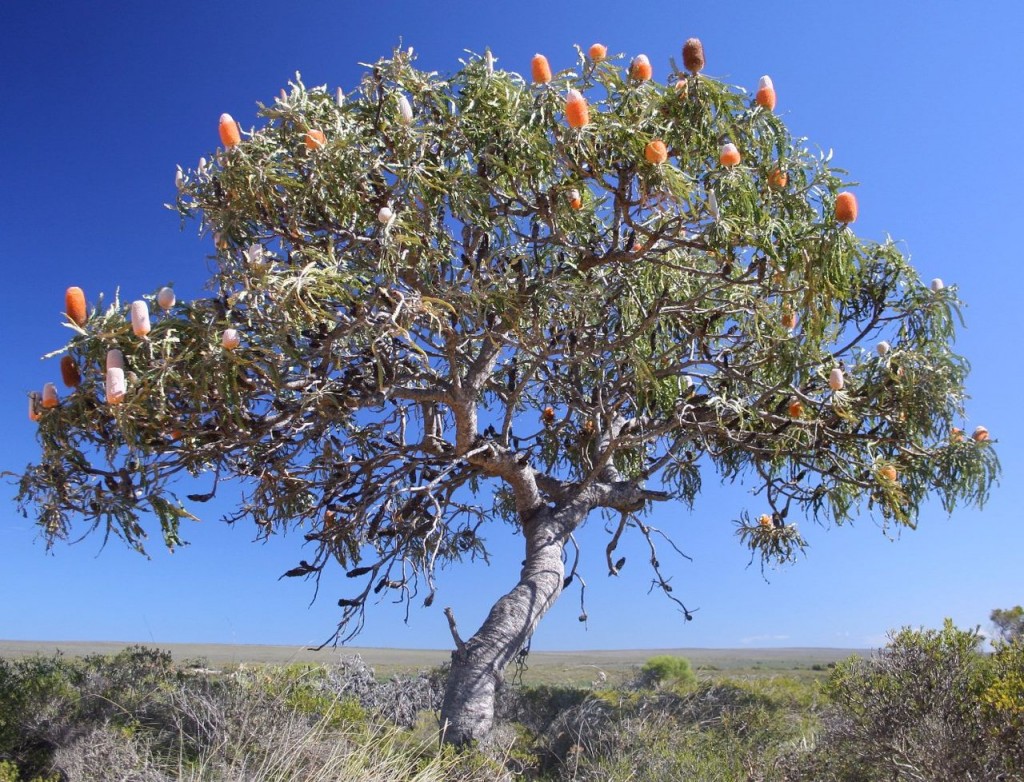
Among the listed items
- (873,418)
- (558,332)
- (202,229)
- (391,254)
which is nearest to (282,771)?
(391,254)

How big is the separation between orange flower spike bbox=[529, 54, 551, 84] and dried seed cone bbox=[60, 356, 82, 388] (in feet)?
10.4

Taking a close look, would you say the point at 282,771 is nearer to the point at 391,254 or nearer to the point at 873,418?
the point at 391,254

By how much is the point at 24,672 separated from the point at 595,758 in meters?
6.17

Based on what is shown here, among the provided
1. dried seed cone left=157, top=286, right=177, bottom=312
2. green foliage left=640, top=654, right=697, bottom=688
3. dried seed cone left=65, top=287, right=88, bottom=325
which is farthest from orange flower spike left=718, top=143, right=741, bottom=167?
green foliage left=640, top=654, right=697, bottom=688

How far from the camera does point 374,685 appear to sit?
1065cm

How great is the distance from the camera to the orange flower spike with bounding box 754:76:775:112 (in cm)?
496

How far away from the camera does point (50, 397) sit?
4750 mm

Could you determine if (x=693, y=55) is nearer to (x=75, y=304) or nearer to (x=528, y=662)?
(x=75, y=304)

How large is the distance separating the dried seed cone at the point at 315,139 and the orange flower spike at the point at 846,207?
301 cm

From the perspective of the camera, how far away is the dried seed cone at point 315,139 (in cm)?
469

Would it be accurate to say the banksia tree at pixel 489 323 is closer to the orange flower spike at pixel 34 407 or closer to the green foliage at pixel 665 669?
the orange flower spike at pixel 34 407

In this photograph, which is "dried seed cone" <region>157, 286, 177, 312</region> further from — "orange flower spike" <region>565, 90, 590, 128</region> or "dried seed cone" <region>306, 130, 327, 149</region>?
"orange flower spike" <region>565, 90, 590, 128</region>

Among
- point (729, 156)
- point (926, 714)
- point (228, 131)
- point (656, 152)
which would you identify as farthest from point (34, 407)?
point (926, 714)

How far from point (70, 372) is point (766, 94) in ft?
14.7
